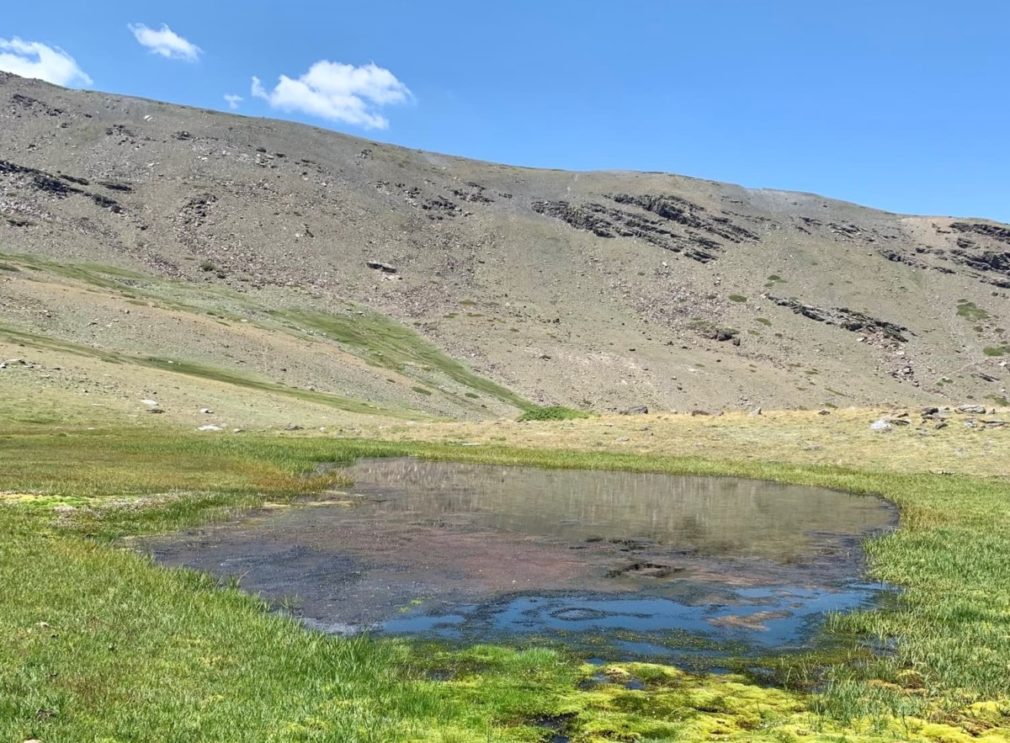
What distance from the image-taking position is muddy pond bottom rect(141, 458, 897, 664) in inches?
579

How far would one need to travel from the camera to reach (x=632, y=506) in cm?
3173

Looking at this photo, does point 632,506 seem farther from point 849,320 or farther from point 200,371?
point 849,320

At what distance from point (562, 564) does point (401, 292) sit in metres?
132

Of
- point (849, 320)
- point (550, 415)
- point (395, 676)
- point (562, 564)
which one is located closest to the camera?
point (395, 676)

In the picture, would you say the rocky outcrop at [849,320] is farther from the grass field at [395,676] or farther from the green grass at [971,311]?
the grass field at [395,676]

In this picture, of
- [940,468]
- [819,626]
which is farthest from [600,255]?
[819,626]

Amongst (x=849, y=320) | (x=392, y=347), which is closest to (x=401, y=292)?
(x=392, y=347)

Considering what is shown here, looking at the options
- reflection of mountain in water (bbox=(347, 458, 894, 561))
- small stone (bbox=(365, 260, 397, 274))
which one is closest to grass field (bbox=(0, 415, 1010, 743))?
reflection of mountain in water (bbox=(347, 458, 894, 561))

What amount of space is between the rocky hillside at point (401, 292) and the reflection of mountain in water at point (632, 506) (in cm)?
4187

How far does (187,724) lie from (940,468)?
45.8 m

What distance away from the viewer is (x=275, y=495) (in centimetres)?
3091

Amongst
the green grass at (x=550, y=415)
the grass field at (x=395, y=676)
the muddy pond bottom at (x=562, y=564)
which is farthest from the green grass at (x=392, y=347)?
the grass field at (x=395, y=676)

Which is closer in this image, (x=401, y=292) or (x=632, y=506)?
(x=632, y=506)

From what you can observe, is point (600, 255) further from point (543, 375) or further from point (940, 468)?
point (940, 468)
